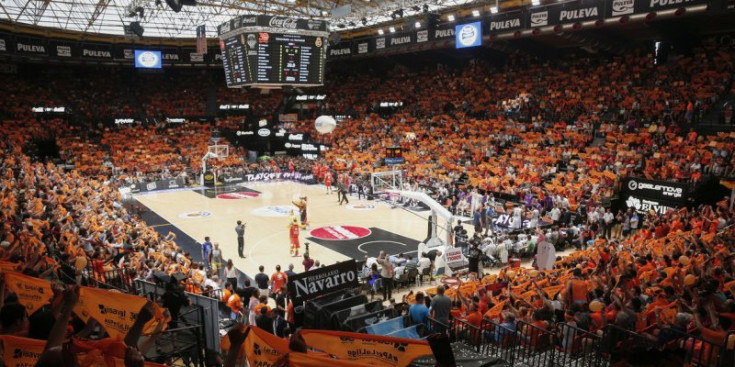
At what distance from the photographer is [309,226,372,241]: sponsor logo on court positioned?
19516mm

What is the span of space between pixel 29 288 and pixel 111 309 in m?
1.15

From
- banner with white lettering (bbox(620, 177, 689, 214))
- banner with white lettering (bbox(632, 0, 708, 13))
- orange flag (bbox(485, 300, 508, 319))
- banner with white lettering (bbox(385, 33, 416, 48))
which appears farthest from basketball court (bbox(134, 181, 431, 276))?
banner with white lettering (bbox(632, 0, 708, 13))

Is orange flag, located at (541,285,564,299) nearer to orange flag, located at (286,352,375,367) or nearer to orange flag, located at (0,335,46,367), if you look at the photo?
orange flag, located at (286,352,375,367)

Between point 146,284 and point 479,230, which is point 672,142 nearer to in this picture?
point 479,230

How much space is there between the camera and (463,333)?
760cm

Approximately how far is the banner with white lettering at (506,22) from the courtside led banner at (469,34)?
0.67 meters

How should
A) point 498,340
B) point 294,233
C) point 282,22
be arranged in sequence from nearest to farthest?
point 498,340 → point 294,233 → point 282,22

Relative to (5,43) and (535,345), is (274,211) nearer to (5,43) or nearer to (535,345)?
(535,345)

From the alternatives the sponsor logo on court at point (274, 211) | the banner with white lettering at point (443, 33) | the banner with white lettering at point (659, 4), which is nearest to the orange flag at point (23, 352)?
the sponsor logo on court at point (274, 211)

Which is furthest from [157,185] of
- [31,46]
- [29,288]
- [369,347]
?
[369,347]

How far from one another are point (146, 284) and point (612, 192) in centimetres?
1690

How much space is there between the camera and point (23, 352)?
3.87 metres

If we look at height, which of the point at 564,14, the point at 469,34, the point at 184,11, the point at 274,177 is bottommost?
the point at 274,177

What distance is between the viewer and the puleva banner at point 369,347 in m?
4.52
